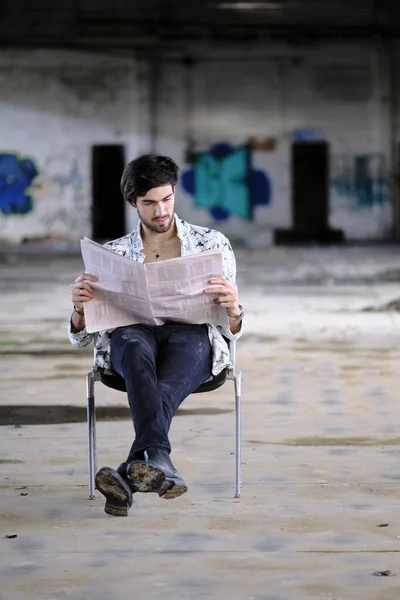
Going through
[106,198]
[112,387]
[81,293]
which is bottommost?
[106,198]

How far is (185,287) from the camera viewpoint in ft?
16.0

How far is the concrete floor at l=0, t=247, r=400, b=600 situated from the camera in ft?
13.0

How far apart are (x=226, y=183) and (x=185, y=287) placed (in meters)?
27.6

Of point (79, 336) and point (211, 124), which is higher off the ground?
point (211, 124)

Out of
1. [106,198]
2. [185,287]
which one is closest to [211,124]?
[106,198]

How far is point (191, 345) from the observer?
16.3ft

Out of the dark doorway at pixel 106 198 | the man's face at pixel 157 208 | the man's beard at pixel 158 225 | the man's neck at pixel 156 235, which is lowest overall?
the dark doorway at pixel 106 198

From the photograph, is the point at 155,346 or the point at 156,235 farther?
the point at 156,235

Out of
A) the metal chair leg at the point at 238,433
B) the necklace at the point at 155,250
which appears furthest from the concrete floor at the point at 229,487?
the necklace at the point at 155,250

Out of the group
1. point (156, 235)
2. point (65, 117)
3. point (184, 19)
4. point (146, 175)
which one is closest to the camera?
point (146, 175)

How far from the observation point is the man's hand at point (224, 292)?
16.0ft

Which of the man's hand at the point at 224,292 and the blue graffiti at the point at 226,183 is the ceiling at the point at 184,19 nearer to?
the blue graffiti at the point at 226,183

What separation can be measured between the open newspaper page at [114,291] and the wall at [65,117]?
26628 mm

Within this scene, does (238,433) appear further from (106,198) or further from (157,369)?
(106,198)
